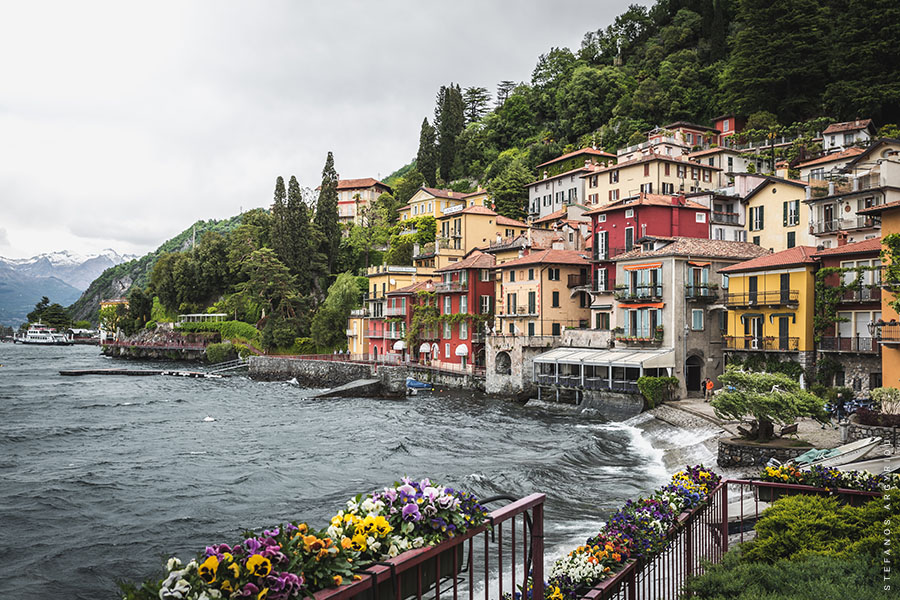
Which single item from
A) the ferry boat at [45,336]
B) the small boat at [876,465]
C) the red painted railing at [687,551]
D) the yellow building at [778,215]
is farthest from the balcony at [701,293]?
the ferry boat at [45,336]

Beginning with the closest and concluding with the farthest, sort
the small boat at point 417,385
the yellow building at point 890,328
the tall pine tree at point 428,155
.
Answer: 1. the yellow building at point 890,328
2. the small boat at point 417,385
3. the tall pine tree at point 428,155

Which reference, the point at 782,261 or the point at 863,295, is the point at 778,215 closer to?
the point at 782,261

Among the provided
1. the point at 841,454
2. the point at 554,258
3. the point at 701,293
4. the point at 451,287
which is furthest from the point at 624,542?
the point at 451,287

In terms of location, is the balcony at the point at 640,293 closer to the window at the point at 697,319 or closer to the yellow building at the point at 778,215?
the window at the point at 697,319

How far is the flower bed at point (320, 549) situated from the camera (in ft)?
12.2

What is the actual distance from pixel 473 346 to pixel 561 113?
1989 inches

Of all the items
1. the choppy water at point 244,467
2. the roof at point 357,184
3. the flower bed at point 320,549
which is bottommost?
the choppy water at point 244,467

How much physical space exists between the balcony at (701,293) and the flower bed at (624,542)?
33.0m

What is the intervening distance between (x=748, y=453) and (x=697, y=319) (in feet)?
59.8

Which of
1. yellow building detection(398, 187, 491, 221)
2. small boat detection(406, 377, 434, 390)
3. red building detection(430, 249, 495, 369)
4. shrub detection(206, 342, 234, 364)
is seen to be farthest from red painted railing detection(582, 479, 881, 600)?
shrub detection(206, 342, 234, 364)

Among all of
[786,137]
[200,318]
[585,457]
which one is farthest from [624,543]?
[200,318]

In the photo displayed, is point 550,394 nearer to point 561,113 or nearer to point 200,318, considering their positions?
point 561,113

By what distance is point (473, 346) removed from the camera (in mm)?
57156

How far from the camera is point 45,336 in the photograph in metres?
165
